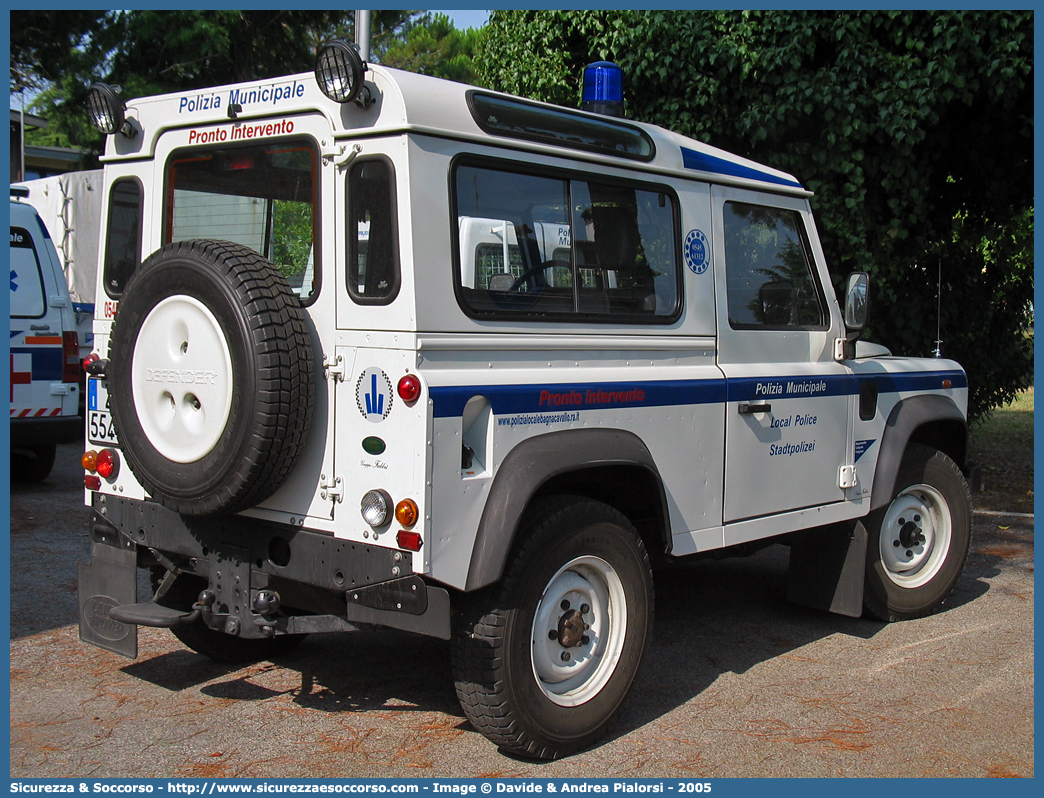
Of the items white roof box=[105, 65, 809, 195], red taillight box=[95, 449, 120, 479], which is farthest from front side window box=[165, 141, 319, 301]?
red taillight box=[95, 449, 120, 479]

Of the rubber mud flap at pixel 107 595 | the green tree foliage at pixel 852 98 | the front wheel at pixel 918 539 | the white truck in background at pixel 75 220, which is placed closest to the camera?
the rubber mud flap at pixel 107 595

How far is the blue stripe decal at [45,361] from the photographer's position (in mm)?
8664

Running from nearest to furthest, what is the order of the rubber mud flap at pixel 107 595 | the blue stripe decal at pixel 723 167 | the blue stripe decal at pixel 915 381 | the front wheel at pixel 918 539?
the rubber mud flap at pixel 107 595 → the blue stripe decal at pixel 723 167 → the blue stripe decal at pixel 915 381 → the front wheel at pixel 918 539

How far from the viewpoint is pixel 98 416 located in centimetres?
446

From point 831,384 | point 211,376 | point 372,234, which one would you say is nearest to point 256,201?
point 372,234

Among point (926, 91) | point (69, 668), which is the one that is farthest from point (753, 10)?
point (69, 668)

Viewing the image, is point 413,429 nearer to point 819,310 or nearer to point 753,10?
point 819,310

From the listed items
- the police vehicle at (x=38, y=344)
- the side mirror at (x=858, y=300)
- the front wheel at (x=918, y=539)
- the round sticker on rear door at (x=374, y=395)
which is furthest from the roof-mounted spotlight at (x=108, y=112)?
the police vehicle at (x=38, y=344)

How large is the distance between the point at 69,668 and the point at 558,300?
292 cm

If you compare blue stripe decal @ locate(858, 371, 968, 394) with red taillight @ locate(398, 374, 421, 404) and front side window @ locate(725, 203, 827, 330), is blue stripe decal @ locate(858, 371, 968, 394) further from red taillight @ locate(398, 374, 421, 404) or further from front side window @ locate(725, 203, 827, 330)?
red taillight @ locate(398, 374, 421, 404)

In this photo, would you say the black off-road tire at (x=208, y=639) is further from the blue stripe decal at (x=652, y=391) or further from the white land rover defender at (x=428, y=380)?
the blue stripe decal at (x=652, y=391)

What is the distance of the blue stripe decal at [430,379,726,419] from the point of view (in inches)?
139

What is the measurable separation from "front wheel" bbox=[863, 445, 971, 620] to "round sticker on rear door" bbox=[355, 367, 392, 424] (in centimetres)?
318

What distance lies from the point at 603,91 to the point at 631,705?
2909mm
